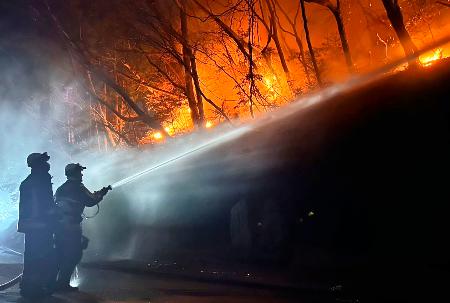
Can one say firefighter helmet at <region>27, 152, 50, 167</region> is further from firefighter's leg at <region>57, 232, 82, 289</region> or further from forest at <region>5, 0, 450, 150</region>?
forest at <region>5, 0, 450, 150</region>

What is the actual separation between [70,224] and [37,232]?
57 cm

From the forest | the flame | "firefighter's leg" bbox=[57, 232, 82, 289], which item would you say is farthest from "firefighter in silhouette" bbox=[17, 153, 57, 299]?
the flame

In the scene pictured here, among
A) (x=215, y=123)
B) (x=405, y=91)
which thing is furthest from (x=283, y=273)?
(x=215, y=123)

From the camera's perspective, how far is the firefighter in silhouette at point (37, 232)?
663 centimetres

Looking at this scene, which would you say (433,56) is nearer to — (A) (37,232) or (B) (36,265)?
(A) (37,232)

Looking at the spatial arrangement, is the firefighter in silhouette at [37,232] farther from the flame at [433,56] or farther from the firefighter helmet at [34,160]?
the flame at [433,56]

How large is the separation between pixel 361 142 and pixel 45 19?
17415mm

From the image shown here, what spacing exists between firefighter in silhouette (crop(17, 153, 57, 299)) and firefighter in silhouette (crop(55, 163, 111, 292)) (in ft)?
0.61

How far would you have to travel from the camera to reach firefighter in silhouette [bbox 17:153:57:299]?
6.63m

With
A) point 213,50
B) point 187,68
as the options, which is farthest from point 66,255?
point 213,50

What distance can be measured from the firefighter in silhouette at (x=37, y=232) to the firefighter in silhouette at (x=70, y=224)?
0.19 meters

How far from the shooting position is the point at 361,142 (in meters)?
8.27

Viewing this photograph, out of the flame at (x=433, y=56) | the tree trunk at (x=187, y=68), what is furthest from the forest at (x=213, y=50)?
the flame at (x=433, y=56)

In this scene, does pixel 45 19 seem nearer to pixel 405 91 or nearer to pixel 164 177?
pixel 164 177
